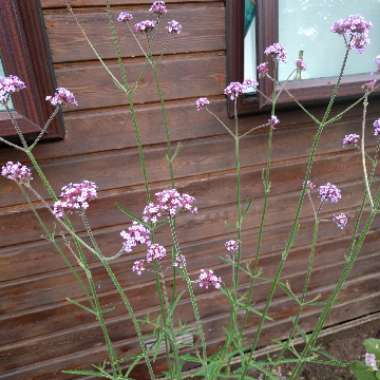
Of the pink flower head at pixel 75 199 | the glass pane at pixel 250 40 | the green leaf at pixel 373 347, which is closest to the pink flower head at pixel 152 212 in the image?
the pink flower head at pixel 75 199

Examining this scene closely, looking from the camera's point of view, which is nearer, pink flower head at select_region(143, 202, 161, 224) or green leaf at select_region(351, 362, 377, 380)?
pink flower head at select_region(143, 202, 161, 224)

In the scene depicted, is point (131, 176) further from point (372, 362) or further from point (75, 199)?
point (372, 362)

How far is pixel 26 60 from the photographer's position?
135 cm

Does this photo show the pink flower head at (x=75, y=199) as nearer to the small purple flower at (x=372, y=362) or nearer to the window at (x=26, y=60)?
the window at (x=26, y=60)

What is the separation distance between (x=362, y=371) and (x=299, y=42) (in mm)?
1649

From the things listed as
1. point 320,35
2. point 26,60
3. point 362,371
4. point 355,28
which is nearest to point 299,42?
point 320,35

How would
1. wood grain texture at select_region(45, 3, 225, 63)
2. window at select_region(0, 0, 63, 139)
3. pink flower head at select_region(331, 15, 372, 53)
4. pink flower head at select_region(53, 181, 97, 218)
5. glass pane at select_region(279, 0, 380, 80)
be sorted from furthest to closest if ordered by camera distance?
glass pane at select_region(279, 0, 380, 80)
wood grain texture at select_region(45, 3, 225, 63)
window at select_region(0, 0, 63, 139)
pink flower head at select_region(331, 15, 372, 53)
pink flower head at select_region(53, 181, 97, 218)

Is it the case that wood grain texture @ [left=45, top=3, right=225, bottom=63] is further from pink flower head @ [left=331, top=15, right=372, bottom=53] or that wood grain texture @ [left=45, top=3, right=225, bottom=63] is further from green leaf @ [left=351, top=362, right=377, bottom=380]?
green leaf @ [left=351, top=362, right=377, bottom=380]

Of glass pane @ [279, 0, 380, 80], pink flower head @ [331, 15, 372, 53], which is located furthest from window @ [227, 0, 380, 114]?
pink flower head @ [331, 15, 372, 53]

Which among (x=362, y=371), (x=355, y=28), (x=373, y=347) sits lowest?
(x=362, y=371)

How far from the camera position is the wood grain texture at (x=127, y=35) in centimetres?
142

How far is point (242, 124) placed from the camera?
1789 mm

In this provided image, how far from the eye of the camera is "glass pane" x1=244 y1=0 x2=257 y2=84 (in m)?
1.60

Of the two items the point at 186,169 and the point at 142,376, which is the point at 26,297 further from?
the point at 186,169
